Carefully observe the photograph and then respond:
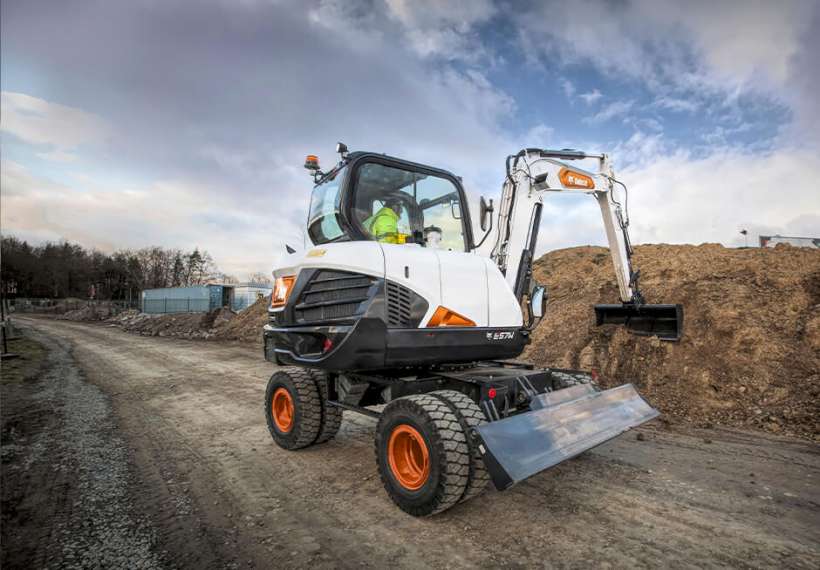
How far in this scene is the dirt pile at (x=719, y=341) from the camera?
5.81 m

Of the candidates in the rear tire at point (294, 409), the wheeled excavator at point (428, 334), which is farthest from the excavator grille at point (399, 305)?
the rear tire at point (294, 409)

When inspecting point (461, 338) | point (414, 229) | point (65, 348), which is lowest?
point (65, 348)

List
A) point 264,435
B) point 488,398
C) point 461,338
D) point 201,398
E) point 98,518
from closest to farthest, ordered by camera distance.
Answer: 1. point 98,518
2. point 488,398
3. point 461,338
4. point 264,435
5. point 201,398

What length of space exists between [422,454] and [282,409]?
2254 millimetres

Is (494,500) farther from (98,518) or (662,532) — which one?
(98,518)

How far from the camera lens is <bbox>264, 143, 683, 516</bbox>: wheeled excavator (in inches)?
118

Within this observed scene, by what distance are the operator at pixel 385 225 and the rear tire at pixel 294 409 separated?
176cm

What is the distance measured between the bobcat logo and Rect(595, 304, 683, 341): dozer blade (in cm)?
331

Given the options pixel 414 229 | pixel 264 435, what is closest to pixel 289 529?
pixel 264 435

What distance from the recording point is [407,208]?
14.1ft

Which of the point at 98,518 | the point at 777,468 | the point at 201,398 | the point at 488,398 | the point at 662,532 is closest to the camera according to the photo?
the point at 662,532

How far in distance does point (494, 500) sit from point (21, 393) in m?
8.73

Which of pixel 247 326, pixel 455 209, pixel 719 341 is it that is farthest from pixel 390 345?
pixel 247 326

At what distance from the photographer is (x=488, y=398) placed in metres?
3.46
